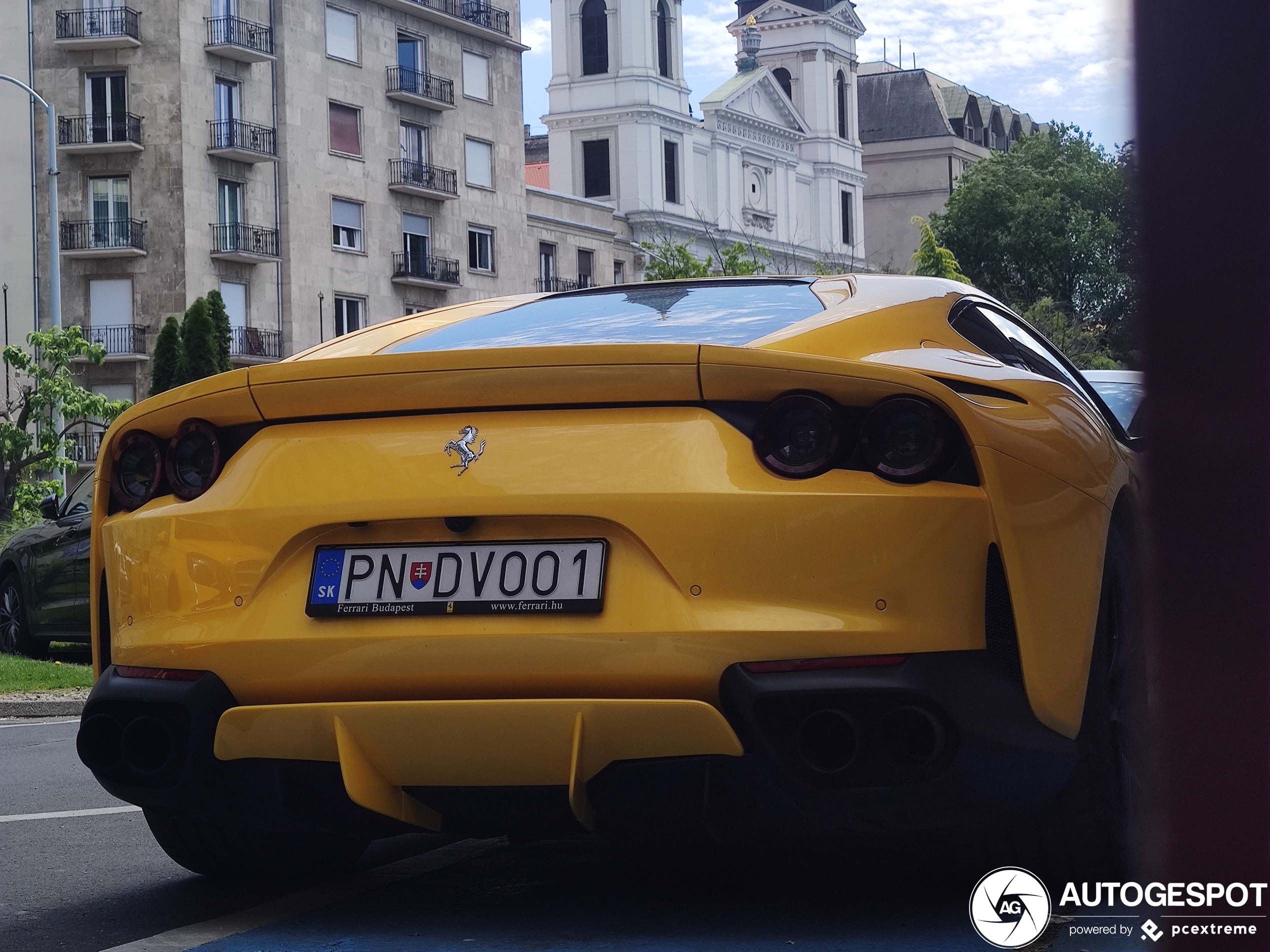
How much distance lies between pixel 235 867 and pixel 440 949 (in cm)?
101

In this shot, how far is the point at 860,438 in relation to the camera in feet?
11.2

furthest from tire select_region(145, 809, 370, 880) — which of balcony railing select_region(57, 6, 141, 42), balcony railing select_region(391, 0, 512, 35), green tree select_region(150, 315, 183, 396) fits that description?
balcony railing select_region(391, 0, 512, 35)

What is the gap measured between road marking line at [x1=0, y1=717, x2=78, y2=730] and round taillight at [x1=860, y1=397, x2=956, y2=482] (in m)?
7.13

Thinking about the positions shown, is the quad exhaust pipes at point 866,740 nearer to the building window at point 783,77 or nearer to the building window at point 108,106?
the building window at point 108,106

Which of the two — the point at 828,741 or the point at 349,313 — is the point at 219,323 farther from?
the point at 828,741

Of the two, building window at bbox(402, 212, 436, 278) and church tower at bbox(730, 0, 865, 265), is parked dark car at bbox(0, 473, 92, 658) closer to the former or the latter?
building window at bbox(402, 212, 436, 278)

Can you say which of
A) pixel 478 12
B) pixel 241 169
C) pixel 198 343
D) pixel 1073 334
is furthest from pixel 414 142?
pixel 1073 334

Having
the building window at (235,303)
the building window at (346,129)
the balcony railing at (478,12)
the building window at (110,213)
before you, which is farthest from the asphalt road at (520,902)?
the balcony railing at (478,12)

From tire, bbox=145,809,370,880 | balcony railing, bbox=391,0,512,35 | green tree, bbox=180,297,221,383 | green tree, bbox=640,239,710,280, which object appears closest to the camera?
tire, bbox=145,809,370,880

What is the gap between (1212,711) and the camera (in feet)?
10.7

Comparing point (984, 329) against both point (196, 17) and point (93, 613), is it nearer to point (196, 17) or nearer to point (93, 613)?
point (93, 613)

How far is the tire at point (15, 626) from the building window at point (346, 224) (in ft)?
118

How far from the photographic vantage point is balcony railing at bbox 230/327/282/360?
1842 inches
